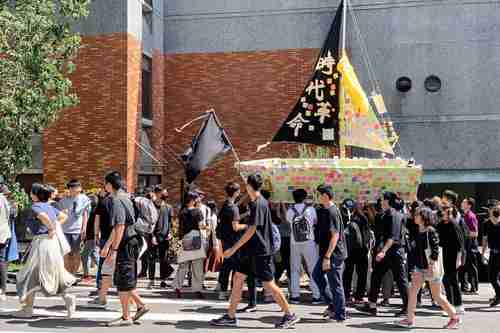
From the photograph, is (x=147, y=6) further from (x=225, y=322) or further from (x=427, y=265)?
(x=427, y=265)

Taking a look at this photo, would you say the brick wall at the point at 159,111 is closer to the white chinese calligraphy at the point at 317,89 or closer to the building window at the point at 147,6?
the building window at the point at 147,6

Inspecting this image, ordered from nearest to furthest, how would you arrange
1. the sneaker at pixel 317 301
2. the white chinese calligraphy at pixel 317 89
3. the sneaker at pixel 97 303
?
1. the sneaker at pixel 97 303
2. the sneaker at pixel 317 301
3. the white chinese calligraphy at pixel 317 89

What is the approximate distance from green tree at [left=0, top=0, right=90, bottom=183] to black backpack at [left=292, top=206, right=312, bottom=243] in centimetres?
584

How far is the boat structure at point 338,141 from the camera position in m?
10.6

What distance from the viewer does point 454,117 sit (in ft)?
57.8

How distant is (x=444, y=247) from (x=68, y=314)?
17.7 feet

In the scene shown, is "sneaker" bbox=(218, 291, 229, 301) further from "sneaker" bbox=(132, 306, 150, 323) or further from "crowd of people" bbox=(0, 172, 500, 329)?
"sneaker" bbox=(132, 306, 150, 323)

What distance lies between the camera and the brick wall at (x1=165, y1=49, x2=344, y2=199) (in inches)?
725

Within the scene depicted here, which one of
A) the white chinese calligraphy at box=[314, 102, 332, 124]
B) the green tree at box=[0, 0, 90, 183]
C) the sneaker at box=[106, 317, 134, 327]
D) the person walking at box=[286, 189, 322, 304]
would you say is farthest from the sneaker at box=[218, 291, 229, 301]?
the green tree at box=[0, 0, 90, 183]

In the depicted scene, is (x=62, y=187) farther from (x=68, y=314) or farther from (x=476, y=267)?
(x=476, y=267)

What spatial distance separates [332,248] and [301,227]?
149 centimetres

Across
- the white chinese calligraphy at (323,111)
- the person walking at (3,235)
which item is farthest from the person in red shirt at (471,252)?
the person walking at (3,235)

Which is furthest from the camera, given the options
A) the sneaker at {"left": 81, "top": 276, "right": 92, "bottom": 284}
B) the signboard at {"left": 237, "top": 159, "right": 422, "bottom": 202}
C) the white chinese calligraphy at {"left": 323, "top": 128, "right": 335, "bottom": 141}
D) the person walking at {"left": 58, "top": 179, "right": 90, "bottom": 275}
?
the white chinese calligraphy at {"left": 323, "top": 128, "right": 335, "bottom": 141}

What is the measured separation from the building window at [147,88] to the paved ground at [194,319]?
8.89 m
